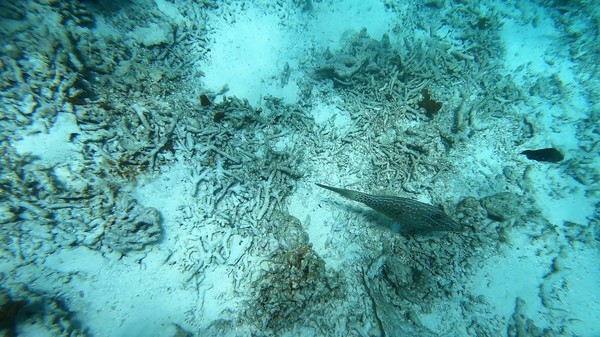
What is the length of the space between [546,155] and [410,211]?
4.53 meters

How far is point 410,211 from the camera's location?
500 centimetres

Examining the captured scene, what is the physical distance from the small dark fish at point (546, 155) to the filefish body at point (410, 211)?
3.56 m

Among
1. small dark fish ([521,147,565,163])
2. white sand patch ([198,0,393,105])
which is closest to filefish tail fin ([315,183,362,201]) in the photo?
white sand patch ([198,0,393,105])

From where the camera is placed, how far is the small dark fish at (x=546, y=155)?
21.0ft

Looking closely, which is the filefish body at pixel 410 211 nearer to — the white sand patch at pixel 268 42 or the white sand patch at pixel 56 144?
the white sand patch at pixel 268 42

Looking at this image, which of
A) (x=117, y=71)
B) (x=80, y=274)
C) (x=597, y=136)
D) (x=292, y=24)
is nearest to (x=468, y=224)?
(x=597, y=136)

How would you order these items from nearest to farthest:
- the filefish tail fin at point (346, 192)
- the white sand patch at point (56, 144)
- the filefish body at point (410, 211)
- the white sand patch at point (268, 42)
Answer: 1. the white sand patch at point (56, 144)
2. the filefish body at point (410, 211)
3. the filefish tail fin at point (346, 192)
4. the white sand patch at point (268, 42)

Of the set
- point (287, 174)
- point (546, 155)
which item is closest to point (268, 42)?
point (287, 174)

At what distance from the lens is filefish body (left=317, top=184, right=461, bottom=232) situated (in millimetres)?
4898

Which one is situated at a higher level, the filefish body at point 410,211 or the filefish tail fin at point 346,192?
the filefish tail fin at point 346,192

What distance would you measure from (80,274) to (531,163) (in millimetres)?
10184

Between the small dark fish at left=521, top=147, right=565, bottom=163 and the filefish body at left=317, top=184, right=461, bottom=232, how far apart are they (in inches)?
140

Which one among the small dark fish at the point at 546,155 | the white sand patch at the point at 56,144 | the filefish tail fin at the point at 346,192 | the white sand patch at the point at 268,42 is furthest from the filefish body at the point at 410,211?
the white sand patch at the point at 56,144

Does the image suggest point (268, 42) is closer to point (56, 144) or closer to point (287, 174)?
point (287, 174)
